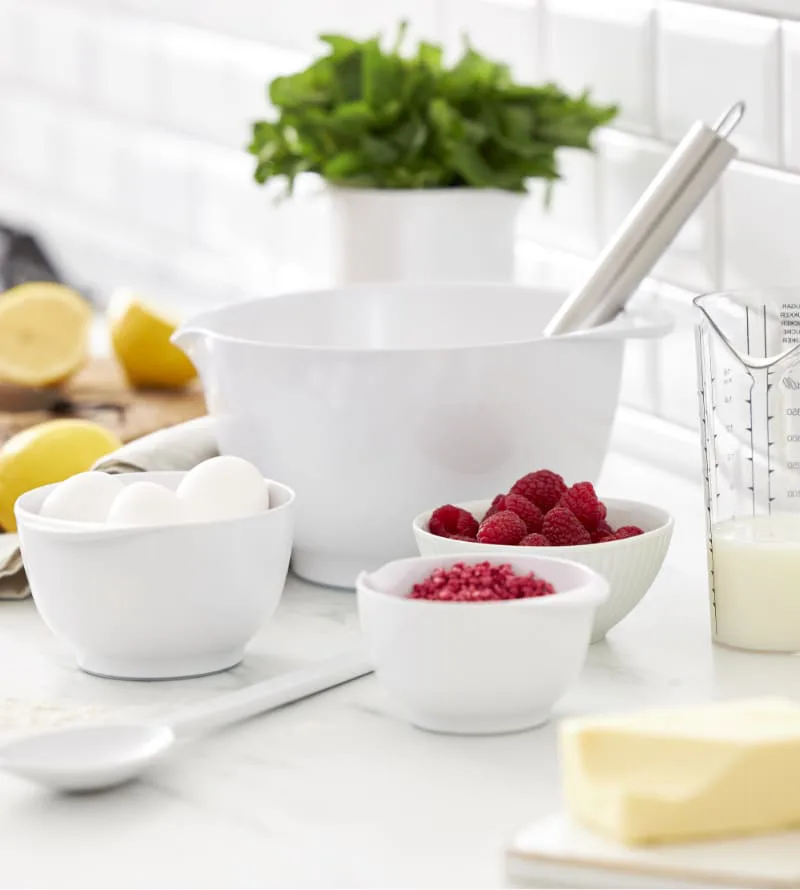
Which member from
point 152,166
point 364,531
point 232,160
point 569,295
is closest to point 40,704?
point 364,531

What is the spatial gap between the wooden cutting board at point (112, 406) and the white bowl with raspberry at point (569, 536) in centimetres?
47

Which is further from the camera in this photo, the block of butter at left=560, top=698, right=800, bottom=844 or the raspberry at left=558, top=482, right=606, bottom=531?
the raspberry at left=558, top=482, right=606, bottom=531

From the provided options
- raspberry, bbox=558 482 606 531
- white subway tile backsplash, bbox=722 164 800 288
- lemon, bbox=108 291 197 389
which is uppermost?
white subway tile backsplash, bbox=722 164 800 288

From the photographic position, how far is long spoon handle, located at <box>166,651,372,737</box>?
2.32ft

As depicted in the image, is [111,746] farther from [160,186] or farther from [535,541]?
[160,186]

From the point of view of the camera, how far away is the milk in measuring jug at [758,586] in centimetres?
79

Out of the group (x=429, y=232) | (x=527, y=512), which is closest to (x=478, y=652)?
(x=527, y=512)

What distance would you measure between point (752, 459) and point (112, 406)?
26.6 inches

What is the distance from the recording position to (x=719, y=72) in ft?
3.58

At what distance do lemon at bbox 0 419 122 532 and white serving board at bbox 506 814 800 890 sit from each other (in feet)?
1.84

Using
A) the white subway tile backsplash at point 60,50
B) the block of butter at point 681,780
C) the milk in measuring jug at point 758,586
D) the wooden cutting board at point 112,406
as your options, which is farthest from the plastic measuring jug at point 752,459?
the white subway tile backsplash at point 60,50

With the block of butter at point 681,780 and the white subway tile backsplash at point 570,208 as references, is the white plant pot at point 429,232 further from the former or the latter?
the block of butter at point 681,780

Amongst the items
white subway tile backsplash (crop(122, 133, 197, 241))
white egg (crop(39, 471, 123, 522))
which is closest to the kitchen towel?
white egg (crop(39, 471, 123, 522))

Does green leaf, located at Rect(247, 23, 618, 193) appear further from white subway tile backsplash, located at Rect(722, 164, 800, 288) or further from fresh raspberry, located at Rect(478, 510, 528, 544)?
fresh raspberry, located at Rect(478, 510, 528, 544)
